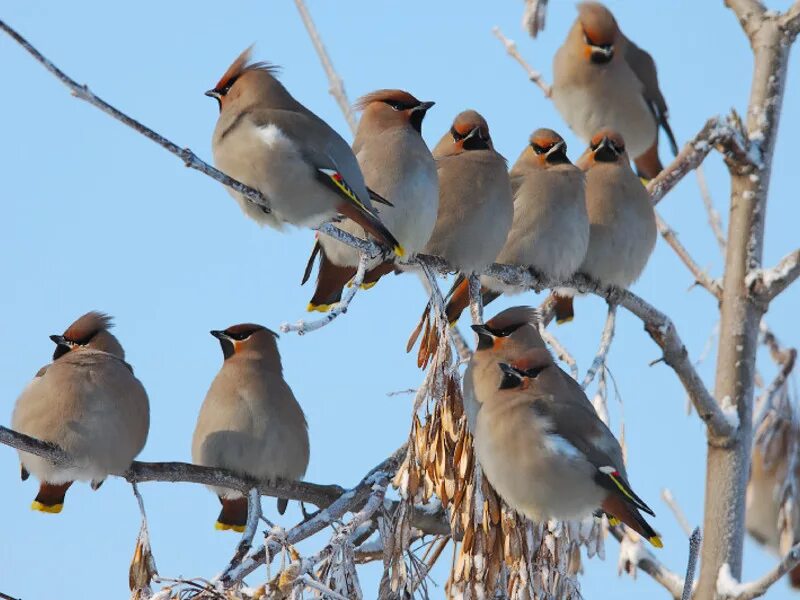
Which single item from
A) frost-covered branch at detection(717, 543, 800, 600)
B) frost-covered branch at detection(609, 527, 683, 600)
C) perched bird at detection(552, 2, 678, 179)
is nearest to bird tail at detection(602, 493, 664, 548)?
frost-covered branch at detection(717, 543, 800, 600)

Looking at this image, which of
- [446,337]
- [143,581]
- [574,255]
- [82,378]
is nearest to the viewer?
[143,581]

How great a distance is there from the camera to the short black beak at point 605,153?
7.44 meters

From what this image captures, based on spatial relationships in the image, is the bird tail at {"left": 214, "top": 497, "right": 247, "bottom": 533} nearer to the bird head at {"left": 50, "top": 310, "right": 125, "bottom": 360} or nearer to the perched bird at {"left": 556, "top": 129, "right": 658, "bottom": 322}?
the bird head at {"left": 50, "top": 310, "right": 125, "bottom": 360}

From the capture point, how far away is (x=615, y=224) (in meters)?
7.07

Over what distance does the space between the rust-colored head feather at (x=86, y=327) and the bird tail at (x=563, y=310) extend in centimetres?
234

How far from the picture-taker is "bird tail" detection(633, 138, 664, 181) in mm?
9641

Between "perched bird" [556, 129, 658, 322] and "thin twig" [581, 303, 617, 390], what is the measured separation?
0.28m

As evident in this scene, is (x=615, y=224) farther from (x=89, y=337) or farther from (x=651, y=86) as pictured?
(x=651, y=86)

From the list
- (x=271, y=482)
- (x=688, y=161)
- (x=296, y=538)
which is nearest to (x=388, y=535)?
(x=296, y=538)

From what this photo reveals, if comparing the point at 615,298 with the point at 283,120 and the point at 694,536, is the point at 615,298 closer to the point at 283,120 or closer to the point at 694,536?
the point at 283,120

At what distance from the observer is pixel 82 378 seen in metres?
5.75

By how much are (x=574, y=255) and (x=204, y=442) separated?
1.90m

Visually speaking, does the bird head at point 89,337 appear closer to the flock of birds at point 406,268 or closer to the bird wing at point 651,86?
the flock of birds at point 406,268

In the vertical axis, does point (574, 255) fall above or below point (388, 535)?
above
